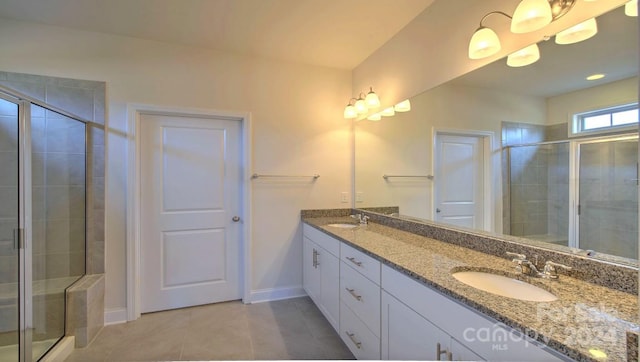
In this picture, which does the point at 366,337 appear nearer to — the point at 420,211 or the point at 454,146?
the point at 420,211

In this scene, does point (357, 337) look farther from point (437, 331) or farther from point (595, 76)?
point (595, 76)

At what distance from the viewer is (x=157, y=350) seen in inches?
80.8

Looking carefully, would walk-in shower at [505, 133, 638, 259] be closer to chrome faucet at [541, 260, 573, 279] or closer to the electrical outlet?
chrome faucet at [541, 260, 573, 279]

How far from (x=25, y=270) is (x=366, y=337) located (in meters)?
2.21

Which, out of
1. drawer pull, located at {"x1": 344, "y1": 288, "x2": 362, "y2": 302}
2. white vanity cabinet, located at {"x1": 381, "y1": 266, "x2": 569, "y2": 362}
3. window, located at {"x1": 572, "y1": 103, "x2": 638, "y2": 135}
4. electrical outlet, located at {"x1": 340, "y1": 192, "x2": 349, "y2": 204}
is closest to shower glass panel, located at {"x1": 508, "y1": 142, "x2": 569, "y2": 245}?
window, located at {"x1": 572, "y1": 103, "x2": 638, "y2": 135}

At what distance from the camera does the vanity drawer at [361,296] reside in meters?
1.59

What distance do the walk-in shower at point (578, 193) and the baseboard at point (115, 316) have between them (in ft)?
9.96

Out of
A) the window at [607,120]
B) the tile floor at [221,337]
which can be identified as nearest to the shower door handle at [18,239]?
the tile floor at [221,337]

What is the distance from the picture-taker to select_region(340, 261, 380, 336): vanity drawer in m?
1.59

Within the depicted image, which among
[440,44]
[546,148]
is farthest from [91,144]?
[546,148]

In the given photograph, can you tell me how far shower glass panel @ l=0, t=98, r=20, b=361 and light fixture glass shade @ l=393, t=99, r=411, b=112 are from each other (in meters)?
2.75

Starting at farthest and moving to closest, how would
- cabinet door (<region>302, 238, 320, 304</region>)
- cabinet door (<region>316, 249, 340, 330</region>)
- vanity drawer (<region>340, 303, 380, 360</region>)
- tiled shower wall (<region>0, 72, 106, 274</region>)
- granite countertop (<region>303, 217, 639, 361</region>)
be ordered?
cabinet door (<region>302, 238, 320, 304</region>)
tiled shower wall (<region>0, 72, 106, 274</region>)
cabinet door (<region>316, 249, 340, 330</region>)
vanity drawer (<region>340, 303, 380, 360</region>)
granite countertop (<region>303, 217, 639, 361</region>)

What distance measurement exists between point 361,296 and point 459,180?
1.05 metres

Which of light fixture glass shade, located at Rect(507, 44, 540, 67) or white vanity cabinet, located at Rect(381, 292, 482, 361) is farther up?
light fixture glass shade, located at Rect(507, 44, 540, 67)
